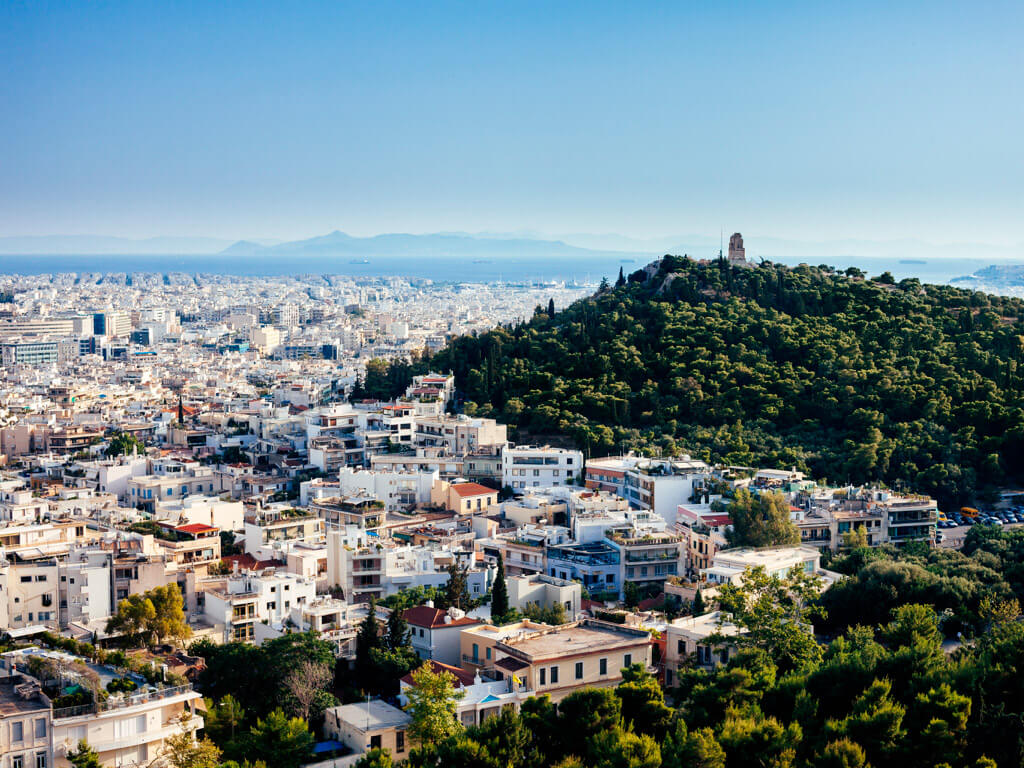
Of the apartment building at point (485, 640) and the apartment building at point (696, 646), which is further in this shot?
the apartment building at point (485, 640)

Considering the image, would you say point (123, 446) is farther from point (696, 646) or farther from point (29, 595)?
point (696, 646)

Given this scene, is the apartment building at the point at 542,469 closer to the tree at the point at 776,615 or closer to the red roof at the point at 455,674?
the tree at the point at 776,615

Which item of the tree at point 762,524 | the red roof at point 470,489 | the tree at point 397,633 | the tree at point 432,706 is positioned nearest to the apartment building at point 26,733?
the tree at point 432,706

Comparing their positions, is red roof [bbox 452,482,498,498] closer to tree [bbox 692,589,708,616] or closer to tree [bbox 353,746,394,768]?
tree [bbox 692,589,708,616]

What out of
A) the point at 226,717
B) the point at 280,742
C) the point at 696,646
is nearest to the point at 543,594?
the point at 696,646

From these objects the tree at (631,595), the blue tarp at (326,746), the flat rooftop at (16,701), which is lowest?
the blue tarp at (326,746)

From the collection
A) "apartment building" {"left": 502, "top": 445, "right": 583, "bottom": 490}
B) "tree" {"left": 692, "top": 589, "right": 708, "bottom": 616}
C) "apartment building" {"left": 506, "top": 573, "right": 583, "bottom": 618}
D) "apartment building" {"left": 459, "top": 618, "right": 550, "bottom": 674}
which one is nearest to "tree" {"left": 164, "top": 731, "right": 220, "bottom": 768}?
"apartment building" {"left": 459, "top": 618, "right": 550, "bottom": 674}
